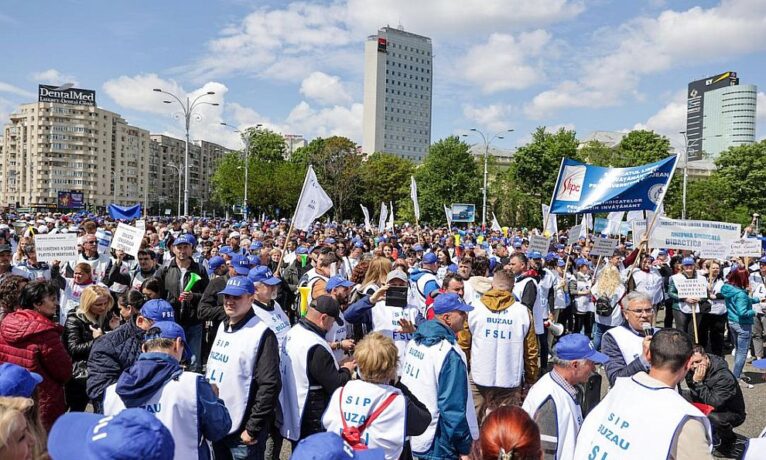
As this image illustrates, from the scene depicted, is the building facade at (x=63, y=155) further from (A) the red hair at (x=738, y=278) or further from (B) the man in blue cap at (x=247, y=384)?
(B) the man in blue cap at (x=247, y=384)

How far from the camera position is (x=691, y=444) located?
268cm

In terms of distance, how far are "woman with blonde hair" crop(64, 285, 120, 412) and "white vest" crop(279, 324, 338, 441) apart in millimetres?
2113

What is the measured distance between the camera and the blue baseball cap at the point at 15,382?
277 centimetres

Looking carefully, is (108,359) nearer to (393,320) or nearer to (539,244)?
(393,320)

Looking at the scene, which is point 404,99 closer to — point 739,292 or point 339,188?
point 339,188

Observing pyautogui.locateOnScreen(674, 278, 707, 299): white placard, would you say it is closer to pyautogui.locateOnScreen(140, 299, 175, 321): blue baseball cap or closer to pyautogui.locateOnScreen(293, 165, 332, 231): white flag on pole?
pyautogui.locateOnScreen(293, 165, 332, 231): white flag on pole

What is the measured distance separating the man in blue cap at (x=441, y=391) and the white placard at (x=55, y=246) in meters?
6.24

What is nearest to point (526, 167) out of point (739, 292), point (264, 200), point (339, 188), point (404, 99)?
point (339, 188)

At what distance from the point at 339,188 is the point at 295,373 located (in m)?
64.9

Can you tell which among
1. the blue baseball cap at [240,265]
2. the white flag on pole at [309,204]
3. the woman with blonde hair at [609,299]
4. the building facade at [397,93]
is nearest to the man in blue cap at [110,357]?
the blue baseball cap at [240,265]

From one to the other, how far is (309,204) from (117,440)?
8.84 meters

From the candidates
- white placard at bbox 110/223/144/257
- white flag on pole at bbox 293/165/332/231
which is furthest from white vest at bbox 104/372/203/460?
white flag on pole at bbox 293/165/332/231

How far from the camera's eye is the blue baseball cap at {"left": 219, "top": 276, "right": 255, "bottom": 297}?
4215mm

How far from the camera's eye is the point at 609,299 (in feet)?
29.6
